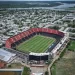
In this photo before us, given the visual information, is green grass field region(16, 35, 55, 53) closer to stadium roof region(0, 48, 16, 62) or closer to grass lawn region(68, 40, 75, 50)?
grass lawn region(68, 40, 75, 50)

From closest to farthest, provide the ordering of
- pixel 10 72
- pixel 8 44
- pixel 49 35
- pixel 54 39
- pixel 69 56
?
pixel 10 72 → pixel 69 56 → pixel 8 44 → pixel 54 39 → pixel 49 35

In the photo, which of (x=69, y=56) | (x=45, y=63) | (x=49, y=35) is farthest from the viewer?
(x=49, y=35)

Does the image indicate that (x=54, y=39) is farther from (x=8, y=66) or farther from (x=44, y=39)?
(x=8, y=66)

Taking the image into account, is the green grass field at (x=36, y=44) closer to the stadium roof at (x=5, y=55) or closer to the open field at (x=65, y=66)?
the stadium roof at (x=5, y=55)

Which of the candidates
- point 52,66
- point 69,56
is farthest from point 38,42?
point 52,66

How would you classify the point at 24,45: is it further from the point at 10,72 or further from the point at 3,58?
the point at 10,72

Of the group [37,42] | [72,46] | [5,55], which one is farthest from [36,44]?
[5,55]

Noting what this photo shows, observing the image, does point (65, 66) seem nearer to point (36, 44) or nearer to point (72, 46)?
point (72, 46)

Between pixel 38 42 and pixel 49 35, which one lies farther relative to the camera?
pixel 49 35
